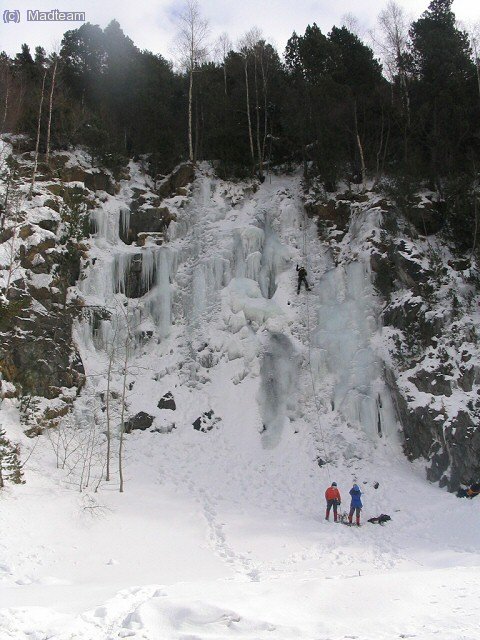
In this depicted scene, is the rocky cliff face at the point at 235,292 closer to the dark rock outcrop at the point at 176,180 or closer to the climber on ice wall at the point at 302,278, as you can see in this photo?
the dark rock outcrop at the point at 176,180

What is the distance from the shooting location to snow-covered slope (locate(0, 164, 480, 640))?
558 cm

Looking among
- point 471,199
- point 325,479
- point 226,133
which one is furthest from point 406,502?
point 226,133

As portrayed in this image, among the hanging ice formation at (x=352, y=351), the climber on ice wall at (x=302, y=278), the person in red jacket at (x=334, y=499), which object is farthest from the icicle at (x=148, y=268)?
the person in red jacket at (x=334, y=499)

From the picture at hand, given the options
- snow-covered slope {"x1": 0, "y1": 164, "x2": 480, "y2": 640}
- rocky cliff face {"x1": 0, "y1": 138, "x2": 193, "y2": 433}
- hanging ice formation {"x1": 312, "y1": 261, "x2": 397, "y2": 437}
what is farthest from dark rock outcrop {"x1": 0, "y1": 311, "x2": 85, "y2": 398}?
hanging ice formation {"x1": 312, "y1": 261, "x2": 397, "y2": 437}

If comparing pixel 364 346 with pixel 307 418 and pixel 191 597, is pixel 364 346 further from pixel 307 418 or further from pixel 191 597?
pixel 191 597

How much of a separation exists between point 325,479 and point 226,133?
19.5 metres

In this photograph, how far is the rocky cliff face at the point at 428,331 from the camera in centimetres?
1418

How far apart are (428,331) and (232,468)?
8.18 metres

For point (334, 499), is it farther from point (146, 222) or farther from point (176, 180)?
point (176, 180)

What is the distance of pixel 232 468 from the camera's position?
1534 centimetres

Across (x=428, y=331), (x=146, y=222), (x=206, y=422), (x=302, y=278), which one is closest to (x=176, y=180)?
(x=146, y=222)

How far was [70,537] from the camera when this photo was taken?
1000 cm

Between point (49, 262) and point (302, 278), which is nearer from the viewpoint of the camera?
point (49, 262)

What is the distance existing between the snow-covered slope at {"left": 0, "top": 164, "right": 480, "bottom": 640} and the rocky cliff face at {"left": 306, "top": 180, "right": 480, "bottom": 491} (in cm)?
54
